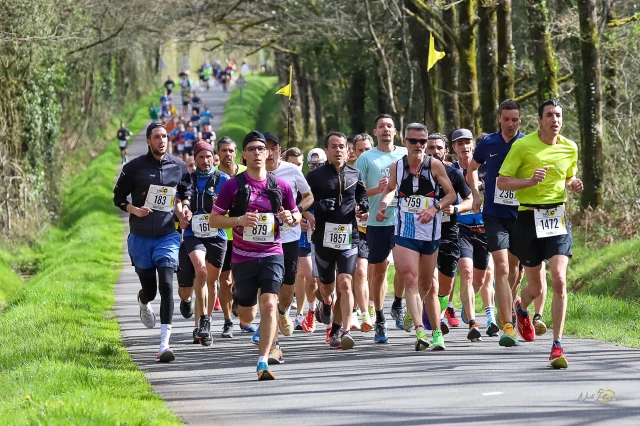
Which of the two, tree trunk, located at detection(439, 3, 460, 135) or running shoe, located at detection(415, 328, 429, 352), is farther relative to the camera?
tree trunk, located at detection(439, 3, 460, 135)

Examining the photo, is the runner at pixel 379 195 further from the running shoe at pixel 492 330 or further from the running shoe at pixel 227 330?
the running shoe at pixel 227 330

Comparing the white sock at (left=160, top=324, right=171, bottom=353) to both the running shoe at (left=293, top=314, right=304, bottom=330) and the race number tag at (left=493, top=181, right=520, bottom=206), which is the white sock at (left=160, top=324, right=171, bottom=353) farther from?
the race number tag at (left=493, top=181, right=520, bottom=206)

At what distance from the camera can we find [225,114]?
72562 mm

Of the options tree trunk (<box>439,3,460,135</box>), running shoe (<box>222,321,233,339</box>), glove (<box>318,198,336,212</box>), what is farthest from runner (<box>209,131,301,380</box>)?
tree trunk (<box>439,3,460,135</box>)

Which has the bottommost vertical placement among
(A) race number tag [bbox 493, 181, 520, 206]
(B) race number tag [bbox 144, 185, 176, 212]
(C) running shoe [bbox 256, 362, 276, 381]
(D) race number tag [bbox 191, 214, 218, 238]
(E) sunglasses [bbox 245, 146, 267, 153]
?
(C) running shoe [bbox 256, 362, 276, 381]

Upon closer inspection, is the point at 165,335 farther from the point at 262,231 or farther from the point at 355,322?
the point at 355,322

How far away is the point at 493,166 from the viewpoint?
12102 mm

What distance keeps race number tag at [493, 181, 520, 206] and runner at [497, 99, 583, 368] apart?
3.03ft

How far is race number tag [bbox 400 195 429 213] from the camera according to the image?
1175 centimetres

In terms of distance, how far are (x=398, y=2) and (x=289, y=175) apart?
61.3 feet

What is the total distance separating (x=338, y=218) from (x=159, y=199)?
1672mm

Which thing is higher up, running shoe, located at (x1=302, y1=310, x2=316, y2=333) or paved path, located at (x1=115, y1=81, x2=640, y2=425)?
paved path, located at (x1=115, y1=81, x2=640, y2=425)

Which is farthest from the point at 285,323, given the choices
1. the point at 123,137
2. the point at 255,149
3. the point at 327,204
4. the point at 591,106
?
the point at 123,137

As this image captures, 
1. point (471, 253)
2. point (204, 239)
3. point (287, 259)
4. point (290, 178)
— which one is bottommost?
point (471, 253)
